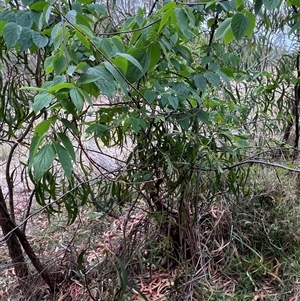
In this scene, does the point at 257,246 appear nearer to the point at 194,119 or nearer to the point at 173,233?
the point at 173,233

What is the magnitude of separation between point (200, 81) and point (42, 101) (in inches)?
19.0

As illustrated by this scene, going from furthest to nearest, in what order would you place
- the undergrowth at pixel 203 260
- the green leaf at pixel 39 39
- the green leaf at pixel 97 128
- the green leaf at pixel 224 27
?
the undergrowth at pixel 203 260 → the green leaf at pixel 97 128 → the green leaf at pixel 224 27 → the green leaf at pixel 39 39

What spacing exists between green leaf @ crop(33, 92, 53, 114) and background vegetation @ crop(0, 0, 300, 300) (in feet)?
0.20

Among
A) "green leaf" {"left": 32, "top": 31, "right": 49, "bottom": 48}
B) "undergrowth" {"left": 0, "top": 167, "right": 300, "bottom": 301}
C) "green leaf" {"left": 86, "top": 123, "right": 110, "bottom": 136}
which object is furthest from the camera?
"undergrowth" {"left": 0, "top": 167, "right": 300, "bottom": 301}

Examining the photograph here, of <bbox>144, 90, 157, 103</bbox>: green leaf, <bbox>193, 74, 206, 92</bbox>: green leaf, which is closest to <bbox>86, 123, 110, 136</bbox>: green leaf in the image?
<bbox>144, 90, 157, 103</bbox>: green leaf

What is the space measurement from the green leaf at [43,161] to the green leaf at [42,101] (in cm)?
6

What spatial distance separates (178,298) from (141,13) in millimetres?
870

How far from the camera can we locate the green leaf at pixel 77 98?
0.49 meters

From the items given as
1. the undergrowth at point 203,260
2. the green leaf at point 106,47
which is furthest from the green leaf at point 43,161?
the undergrowth at point 203,260

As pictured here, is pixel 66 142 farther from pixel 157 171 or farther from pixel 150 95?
pixel 157 171

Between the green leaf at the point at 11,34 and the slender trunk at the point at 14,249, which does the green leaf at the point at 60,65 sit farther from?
the slender trunk at the point at 14,249

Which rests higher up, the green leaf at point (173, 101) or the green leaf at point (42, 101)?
the green leaf at point (42, 101)

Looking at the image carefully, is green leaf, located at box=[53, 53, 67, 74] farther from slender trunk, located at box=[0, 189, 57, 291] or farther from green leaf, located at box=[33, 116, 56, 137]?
slender trunk, located at box=[0, 189, 57, 291]

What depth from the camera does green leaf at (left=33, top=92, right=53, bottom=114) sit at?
1.55 ft
